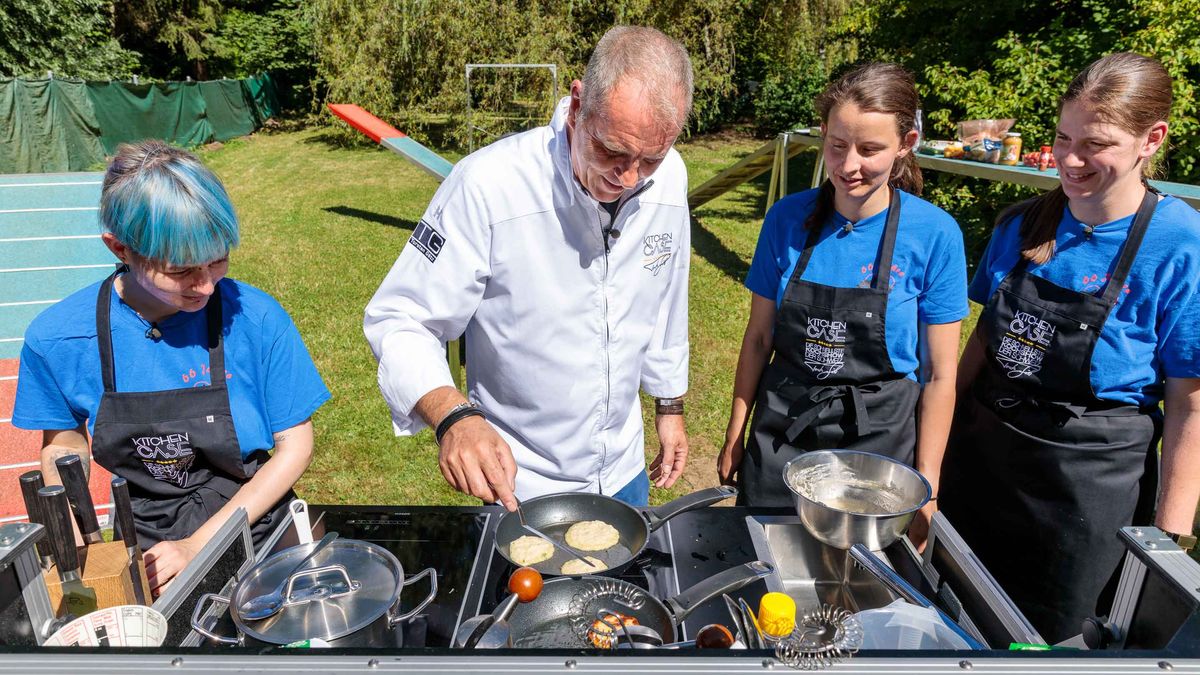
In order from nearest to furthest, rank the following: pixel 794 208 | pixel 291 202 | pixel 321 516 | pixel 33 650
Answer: pixel 33 650 → pixel 321 516 → pixel 794 208 → pixel 291 202

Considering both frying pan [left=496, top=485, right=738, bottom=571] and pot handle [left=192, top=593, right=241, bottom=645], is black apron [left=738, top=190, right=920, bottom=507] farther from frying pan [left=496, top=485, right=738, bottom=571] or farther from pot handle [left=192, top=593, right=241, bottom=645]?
pot handle [left=192, top=593, right=241, bottom=645]

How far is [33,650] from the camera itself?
2.77 feet

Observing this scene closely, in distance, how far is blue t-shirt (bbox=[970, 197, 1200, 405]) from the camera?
6.32ft

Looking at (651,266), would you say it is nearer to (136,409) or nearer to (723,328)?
(136,409)

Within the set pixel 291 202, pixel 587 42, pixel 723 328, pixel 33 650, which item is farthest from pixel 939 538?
pixel 587 42

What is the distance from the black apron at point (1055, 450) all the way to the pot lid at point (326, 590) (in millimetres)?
1728

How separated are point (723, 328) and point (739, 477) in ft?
13.7

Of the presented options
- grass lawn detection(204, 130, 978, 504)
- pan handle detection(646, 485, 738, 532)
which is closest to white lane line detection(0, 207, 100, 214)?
grass lawn detection(204, 130, 978, 504)

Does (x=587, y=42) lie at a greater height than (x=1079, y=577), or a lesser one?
greater

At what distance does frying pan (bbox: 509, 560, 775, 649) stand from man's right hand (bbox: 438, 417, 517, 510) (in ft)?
0.56

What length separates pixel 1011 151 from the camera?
18.1 ft

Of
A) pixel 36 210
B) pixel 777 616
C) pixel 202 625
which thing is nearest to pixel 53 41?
pixel 36 210

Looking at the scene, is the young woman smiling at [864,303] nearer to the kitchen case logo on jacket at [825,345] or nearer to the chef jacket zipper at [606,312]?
the kitchen case logo on jacket at [825,345]

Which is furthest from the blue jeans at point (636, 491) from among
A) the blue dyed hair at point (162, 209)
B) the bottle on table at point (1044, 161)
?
the bottle on table at point (1044, 161)
